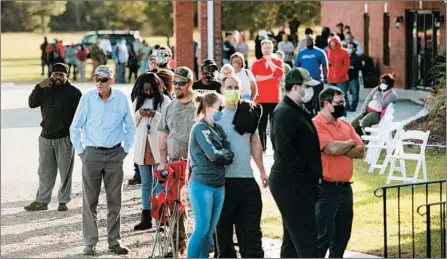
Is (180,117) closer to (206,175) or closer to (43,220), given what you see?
(206,175)

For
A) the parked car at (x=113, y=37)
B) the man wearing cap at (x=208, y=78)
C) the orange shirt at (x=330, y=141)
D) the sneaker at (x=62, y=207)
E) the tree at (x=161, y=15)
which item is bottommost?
the sneaker at (x=62, y=207)

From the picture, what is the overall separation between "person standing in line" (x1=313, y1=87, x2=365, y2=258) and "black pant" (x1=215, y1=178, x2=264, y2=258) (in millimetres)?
632

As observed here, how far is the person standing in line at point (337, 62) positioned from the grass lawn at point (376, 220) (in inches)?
266

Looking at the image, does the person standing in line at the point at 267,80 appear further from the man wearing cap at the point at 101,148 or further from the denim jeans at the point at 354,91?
the denim jeans at the point at 354,91

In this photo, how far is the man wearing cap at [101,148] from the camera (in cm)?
1210

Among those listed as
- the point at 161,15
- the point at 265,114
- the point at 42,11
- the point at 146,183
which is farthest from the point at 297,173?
the point at 42,11

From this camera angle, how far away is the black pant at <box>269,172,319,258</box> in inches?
394

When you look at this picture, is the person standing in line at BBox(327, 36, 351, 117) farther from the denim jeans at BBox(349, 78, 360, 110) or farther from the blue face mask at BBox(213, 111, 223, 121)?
the blue face mask at BBox(213, 111, 223, 121)

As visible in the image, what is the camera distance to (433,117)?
69.3 ft

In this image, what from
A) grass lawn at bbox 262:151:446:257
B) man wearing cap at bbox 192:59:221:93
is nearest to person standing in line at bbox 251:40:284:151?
grass lawn at bbox 262:151:446:257

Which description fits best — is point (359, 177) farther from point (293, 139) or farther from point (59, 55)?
point (59, 55)

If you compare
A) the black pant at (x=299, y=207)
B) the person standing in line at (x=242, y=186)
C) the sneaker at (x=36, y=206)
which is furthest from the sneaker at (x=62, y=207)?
the black pant at (x=299, y=207)

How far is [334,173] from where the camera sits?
412 inches

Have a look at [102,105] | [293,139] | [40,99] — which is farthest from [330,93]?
[40,99]
